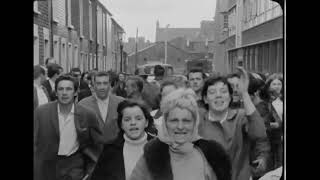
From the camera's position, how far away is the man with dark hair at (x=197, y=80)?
8.31ft

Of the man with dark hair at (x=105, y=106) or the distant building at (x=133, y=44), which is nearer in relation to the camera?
the man with dark hair at (x=105, y=106)

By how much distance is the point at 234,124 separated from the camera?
8.38 ft

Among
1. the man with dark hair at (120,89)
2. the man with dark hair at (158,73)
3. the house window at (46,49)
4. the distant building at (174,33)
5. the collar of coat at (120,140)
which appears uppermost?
the distant building at (174,33)

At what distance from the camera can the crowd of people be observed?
7.98 feet

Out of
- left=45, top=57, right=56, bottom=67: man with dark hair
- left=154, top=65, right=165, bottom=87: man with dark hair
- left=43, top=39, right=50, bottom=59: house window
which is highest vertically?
left=43, top=39, right=50, bottom=59: house window

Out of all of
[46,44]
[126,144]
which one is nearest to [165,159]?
[126,144]

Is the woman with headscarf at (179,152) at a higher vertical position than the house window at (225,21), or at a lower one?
lower

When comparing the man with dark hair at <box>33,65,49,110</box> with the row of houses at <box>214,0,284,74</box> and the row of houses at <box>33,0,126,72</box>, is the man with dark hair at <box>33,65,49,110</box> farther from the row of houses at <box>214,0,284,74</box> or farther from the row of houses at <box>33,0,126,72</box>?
the row of houses at <box>214,0,284,74</box>

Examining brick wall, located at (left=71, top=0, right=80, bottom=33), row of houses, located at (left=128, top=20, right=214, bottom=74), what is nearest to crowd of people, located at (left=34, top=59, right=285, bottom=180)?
row of houses, located at (left=128, top=20, right=214, bottom=74)

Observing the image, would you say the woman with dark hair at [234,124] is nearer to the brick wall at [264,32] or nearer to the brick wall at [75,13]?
the brick wall at [264,32]

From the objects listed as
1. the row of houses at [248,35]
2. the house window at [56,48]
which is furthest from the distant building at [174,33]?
the house window at [56,48]

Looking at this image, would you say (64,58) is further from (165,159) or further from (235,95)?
(235,95)
